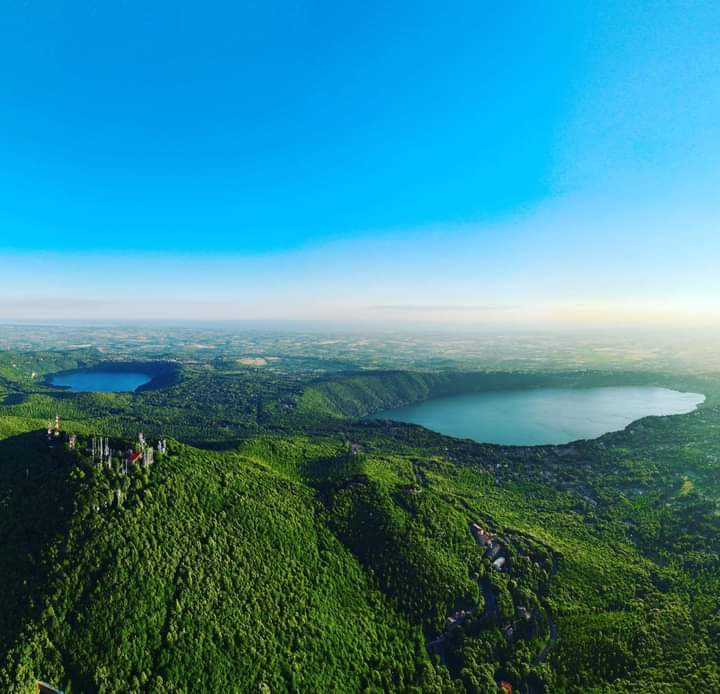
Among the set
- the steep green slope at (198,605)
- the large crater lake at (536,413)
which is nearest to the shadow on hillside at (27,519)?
the steep green slope at (198,605)

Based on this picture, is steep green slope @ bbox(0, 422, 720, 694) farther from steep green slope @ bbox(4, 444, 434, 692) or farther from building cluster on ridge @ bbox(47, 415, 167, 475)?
building cluster on ridge @ bbox(47, 415, 167, 475)

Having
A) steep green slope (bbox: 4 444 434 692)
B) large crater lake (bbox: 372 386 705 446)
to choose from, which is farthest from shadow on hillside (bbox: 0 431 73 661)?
large crater lake (bbox: 372 386 705 446)

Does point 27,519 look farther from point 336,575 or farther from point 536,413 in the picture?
point 536,413

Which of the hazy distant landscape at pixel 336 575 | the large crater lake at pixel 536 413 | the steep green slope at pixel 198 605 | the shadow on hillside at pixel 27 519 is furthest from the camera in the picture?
the large crater lake at pixel 536 413

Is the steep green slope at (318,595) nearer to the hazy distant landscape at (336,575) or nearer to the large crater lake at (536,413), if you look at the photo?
the hazy distant landscape at (336,575)

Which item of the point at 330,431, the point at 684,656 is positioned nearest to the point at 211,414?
the point at 330,431

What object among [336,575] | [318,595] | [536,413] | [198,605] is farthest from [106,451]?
[536,413]
